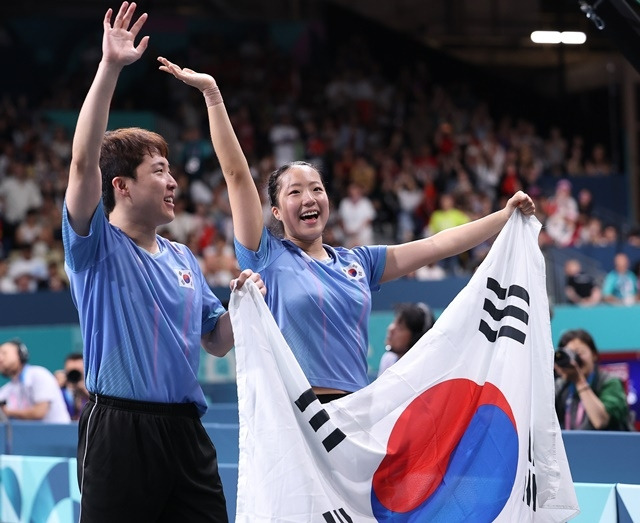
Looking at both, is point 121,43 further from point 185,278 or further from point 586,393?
point 586,393

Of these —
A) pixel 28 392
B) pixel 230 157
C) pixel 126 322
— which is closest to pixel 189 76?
pixel 230 157

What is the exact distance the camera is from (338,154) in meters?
17.8

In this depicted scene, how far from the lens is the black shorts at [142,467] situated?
3.36 m

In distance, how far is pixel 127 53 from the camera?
326 cm

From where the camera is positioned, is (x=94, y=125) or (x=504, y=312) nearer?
(x=94, y=125)

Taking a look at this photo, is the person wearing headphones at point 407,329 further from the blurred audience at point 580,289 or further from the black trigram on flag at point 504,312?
the blurred audience at point 580,289

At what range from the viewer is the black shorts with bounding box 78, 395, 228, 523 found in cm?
336

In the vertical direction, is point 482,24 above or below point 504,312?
above

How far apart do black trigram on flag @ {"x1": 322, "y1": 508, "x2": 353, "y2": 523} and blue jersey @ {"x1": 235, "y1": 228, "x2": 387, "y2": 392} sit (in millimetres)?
446

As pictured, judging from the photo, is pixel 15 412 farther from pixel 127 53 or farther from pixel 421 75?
pixel 421 75

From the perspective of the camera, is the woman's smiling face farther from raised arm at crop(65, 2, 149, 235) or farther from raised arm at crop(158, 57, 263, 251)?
raised arm at crop(65, 2, 149, 235)

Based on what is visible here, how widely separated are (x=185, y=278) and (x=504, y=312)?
1307 millimetres

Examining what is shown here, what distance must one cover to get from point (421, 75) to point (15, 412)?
47.0 feet

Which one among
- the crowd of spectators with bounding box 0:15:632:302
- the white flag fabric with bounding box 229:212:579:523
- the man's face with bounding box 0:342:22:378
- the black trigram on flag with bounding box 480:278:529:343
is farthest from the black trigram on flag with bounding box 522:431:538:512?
the crowd of spectators with bounding box 0:15:632:302
